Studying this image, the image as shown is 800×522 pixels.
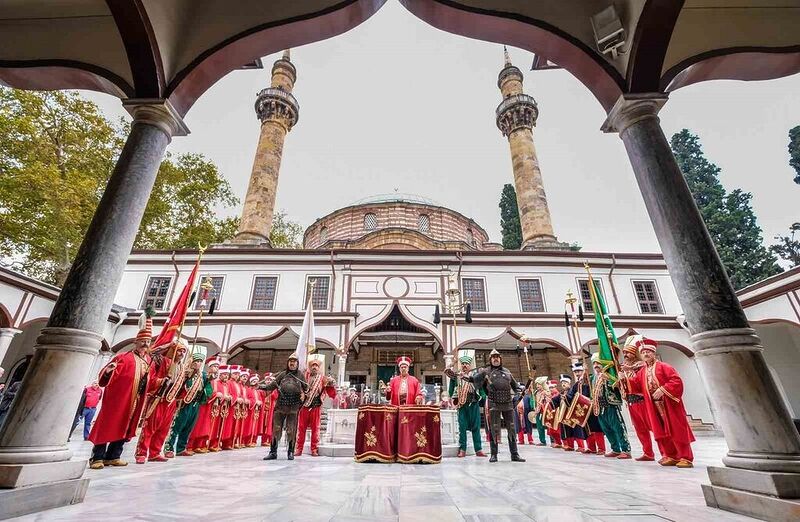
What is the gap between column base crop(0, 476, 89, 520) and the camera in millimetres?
2441

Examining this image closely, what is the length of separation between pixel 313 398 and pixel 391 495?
4.51 metres

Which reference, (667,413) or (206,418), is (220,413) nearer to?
(206,418)

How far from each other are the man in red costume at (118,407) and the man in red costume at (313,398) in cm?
268

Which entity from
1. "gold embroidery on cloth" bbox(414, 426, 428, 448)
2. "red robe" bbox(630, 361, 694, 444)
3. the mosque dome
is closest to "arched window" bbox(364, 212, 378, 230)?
the mosque dome

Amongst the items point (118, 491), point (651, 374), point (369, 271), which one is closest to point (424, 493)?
point (118, 491)

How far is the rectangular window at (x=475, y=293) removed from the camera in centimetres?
1708

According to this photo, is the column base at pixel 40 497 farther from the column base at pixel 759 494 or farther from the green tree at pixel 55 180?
the green tree at pixel 55 180

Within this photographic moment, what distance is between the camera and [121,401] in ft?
17.5

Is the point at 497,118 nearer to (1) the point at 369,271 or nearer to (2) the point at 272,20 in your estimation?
(1) the point at 369,271

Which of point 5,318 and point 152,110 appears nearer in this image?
point 152,110

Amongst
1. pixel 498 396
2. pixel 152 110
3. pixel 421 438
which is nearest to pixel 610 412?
pixel 498 396

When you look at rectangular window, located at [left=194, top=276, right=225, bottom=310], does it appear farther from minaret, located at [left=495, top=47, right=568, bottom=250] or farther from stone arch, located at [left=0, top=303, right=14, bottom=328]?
minaret, located at [left=495, top=47, right=568, bottom=250]

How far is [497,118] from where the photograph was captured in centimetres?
2619

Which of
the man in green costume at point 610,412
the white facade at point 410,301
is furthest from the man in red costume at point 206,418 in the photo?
the man in green costume at point 610,412
